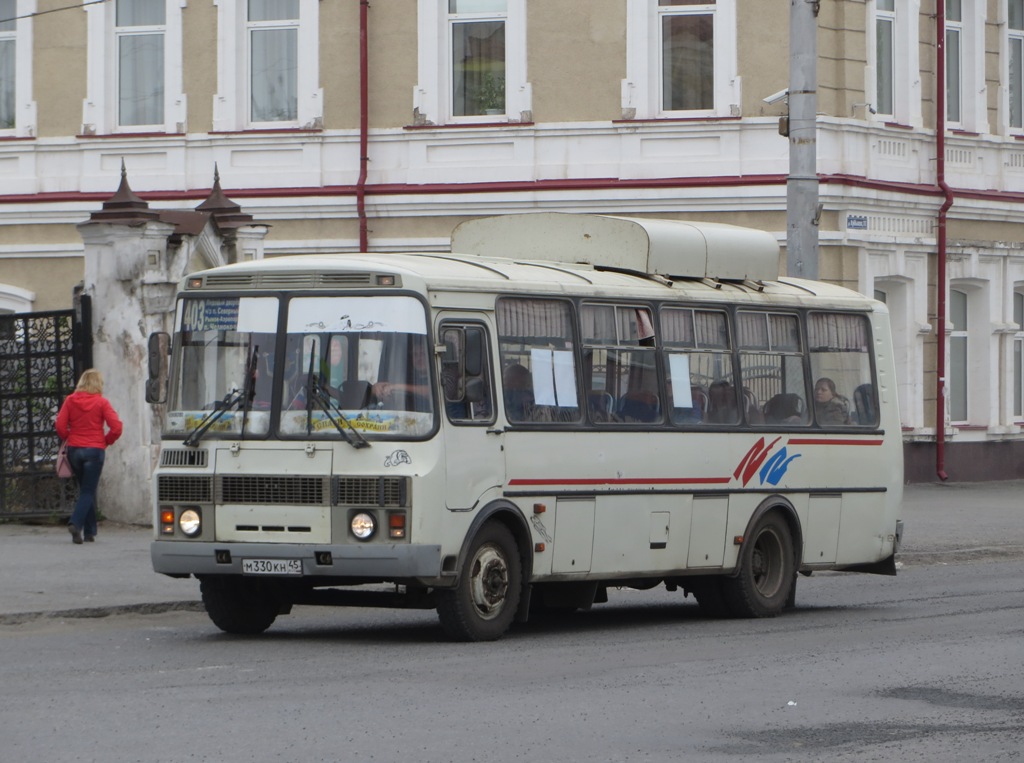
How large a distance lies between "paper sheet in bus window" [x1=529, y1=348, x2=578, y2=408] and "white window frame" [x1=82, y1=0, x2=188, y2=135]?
18.3 meters

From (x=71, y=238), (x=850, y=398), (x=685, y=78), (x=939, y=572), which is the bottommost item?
(x=939, y=572)

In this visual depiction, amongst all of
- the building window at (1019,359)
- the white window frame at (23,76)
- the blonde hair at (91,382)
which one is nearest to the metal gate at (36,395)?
the blonde hair at (91,382)

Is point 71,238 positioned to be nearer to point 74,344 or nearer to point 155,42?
point 155,42

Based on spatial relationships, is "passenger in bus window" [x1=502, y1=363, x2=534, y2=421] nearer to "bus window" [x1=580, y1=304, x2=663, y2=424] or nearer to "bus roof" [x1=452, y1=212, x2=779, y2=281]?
"bus window" [x1=580, y1=304, x2=663, y2=424]

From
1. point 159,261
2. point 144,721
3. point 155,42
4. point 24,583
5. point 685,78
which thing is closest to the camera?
point 144,721

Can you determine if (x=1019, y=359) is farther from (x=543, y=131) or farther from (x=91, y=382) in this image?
(x=91, y=382)

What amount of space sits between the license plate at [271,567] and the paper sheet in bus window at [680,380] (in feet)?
11.4

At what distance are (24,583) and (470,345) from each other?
5.22 meters

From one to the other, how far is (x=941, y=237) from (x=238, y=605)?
19662mm

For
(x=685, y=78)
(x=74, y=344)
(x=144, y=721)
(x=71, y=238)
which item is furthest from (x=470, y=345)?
(x=71, y=238)

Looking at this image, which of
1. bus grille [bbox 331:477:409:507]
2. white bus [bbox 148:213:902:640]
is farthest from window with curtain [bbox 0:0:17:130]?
bus grille [bbox 331:477:409:507]

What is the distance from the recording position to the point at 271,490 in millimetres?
13133

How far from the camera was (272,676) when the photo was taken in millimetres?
11445

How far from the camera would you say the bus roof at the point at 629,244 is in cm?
1543
